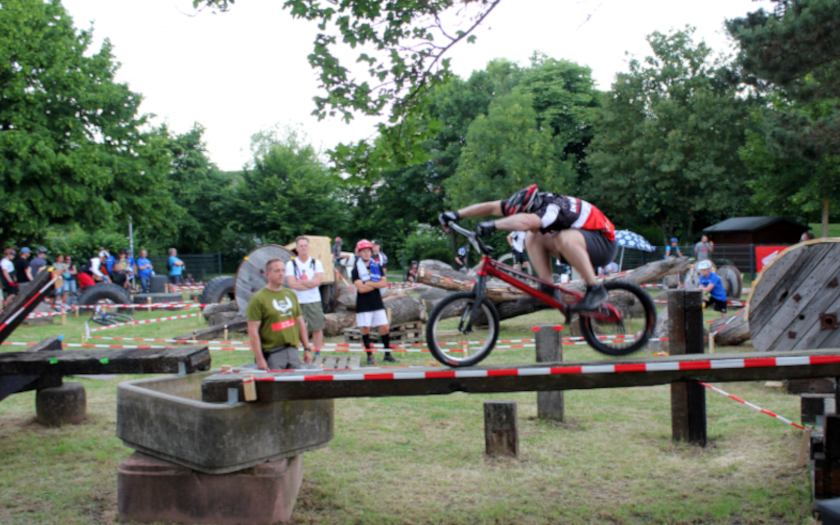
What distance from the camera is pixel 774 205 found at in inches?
1326

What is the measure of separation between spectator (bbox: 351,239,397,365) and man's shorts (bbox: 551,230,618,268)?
15.9 feet

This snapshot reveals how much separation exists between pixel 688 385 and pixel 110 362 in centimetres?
516

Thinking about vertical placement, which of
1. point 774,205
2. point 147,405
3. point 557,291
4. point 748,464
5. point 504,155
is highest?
point 504,155

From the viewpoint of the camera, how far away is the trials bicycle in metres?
4.75

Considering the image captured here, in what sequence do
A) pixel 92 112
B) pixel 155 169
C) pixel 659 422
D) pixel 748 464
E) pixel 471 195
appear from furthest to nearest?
pixel 471 195, pixel 155 169, pixel 92 112, pixel 659 422, pixel 748 464

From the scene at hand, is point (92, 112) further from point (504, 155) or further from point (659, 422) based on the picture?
point (659, 422)

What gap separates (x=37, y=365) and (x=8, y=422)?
5.94 feet

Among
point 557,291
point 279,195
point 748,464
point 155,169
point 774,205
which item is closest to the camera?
point 557,291

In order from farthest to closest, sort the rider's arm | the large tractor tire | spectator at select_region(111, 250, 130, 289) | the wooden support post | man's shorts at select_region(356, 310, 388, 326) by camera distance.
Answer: spectator at select_region(111, 250, 130, 289) → the large tractor tire → man's shorts at select_region(356, 310, 388, 326) → the wooden support post → the rider's arm

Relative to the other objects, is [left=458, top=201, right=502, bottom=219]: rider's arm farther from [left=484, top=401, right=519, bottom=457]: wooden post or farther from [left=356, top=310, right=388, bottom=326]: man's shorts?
[left=356, top=310, right=388, bottom=326]: man's shorts

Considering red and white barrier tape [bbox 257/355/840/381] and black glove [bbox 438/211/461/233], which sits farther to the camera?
black glove [bbox 438/211/461/233]

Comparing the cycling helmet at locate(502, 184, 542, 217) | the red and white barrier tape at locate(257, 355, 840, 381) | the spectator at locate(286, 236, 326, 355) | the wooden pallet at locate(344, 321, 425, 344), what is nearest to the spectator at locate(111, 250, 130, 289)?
the wooden pallet at locate(344, 321, 425, 344)

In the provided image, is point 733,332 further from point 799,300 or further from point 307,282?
point 307,282

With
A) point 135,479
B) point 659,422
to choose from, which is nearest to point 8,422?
point 135,479
